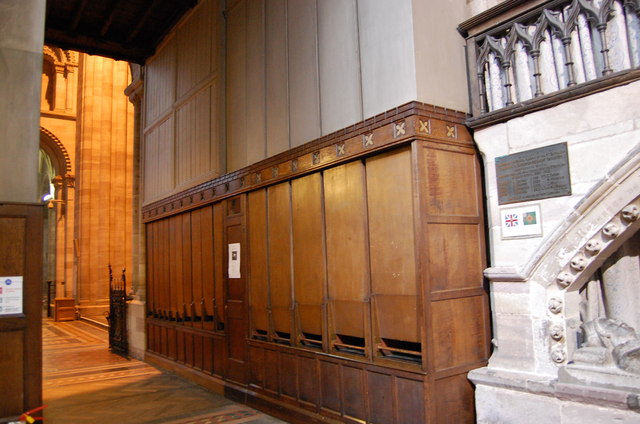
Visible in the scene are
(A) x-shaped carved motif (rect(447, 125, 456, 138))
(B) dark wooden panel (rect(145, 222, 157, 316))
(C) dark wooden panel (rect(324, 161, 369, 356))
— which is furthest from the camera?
(B) dark wooden panel (rect(145, 222, 157, 316))

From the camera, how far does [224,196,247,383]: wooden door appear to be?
6.96 meters

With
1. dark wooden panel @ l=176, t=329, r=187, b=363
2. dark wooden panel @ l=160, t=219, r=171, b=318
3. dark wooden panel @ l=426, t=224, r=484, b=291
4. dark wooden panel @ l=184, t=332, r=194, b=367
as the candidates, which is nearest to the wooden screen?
dark wooden panel @ l=426, t=224, r=484, b=291

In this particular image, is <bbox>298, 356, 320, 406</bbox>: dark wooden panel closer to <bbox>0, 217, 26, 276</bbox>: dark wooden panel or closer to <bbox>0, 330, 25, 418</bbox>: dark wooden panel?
<bbox>0, 330, 25, 418</bbox>: dark wooden panel

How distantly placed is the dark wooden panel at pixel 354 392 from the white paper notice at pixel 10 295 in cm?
311

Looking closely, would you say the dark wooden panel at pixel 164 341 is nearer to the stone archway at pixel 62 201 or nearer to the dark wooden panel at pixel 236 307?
the dark wooden panel at pixel 236 307

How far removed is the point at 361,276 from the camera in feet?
16.7

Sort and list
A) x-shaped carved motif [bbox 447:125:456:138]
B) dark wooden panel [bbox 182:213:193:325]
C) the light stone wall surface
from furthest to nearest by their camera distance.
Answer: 1. dark wooden panel [bbox 182:213:193:325]
2. x-shaped carved motif [bbox 447:125:456:138]
3. the light stone wall surface

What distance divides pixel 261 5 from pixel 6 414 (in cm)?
551

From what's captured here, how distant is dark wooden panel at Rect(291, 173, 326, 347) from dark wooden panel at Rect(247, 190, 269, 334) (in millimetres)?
675

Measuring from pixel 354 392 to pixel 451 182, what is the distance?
222 cm

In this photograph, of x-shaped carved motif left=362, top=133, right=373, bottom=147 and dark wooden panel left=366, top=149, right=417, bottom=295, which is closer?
dark wooden panel left=366, top=149, right=417, bottom=295

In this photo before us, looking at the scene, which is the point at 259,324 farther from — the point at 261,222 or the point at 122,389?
the point at 122,389

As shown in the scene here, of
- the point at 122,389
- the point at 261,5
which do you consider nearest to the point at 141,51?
the point at 261,5

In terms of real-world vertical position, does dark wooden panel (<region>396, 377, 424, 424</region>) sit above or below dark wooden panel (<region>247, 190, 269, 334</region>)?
below
